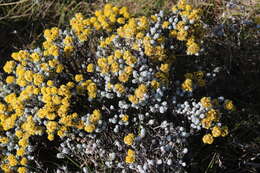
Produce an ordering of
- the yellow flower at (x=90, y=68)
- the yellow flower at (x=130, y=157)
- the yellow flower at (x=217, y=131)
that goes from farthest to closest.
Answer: the yellow flower at (x=90, y=68), the yellow flower at (x=217, y=131), the yellow flower at (x=130, y=157)

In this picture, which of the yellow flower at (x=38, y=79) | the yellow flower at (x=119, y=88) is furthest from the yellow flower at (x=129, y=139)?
the yellow flower at (x=38, y=79)

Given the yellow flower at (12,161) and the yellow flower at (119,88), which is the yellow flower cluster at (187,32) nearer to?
the yellow flower at (119,88)

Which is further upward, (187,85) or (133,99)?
(187,85)

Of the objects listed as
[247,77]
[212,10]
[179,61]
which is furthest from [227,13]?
[179,61]

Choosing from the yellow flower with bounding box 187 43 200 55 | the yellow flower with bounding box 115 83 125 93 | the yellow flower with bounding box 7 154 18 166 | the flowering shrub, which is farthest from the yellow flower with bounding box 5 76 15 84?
the yellow flower with bounding box 187 43 200 55

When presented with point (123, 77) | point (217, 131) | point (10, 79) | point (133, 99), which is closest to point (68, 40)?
point (10, 79)

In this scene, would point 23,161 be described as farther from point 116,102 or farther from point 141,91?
point 141,91

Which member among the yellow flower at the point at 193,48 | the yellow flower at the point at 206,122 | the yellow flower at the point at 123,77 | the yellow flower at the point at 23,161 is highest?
the yellow flower at the point at 193,48

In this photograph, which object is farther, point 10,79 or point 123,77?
point 10,79

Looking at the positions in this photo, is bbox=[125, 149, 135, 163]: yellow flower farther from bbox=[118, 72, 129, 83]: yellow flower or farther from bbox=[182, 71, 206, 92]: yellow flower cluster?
bbox=[182, 71, 206, 92]: yellow flower cluster
